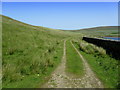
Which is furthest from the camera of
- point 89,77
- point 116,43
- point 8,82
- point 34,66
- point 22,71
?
A: point 116,43

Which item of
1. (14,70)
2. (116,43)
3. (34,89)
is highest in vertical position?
(116,43)

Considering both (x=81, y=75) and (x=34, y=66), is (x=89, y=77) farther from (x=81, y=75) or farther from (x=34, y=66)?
(x=34, y=66)

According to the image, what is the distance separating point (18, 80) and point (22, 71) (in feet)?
4.41

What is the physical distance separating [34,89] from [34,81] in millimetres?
1025

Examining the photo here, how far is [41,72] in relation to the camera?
28.0 feet

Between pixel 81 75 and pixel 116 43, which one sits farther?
pixel 116 43

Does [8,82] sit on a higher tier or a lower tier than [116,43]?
lower

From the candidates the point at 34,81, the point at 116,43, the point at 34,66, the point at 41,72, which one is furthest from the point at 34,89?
the point at 116,43

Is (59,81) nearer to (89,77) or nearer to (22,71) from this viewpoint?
(89,77)

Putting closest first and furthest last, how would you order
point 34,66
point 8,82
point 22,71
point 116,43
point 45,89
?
point 45,89 → point 8,82 → point 22,71 → point 34,66 → point 116,43

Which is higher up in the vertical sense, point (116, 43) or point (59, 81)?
point (116, 43)

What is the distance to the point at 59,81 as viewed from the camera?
7000 millimetres

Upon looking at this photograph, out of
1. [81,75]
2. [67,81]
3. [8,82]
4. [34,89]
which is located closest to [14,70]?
[8,82]

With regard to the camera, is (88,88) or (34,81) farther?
(34,81)
